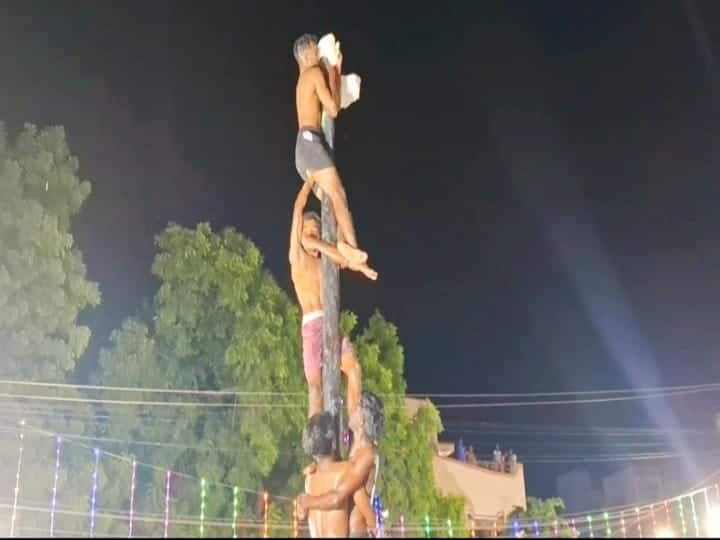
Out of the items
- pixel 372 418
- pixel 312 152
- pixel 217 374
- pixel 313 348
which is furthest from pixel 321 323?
pixel 217 374

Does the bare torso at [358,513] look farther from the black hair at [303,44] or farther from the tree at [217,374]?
the tree at [217,374]

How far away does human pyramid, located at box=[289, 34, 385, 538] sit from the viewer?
4.13 m

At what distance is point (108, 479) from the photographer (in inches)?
507

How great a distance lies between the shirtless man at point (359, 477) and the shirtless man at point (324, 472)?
0.12 feet

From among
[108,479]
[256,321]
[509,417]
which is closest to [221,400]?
[256,321]

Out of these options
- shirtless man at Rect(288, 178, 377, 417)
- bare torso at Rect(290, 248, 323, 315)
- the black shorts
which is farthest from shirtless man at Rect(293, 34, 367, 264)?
bare torso at Rect(290, 248, 323, 315)

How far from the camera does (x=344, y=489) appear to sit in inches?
160

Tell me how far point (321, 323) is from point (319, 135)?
1.08m

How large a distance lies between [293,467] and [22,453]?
456 centimetres

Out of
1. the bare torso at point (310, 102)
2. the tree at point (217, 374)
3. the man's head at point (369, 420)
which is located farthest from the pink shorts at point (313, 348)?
the tree at point (217, 374)

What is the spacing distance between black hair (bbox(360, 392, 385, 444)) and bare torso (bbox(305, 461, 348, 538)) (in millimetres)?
205

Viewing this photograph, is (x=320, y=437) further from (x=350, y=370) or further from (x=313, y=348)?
(x=350, y=370)

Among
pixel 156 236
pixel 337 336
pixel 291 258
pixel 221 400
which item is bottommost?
pixel 337 336

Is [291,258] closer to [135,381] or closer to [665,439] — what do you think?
[135,381]
